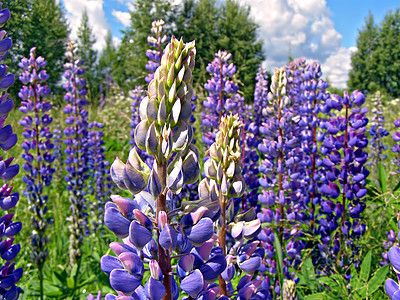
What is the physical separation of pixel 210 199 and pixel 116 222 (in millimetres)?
286

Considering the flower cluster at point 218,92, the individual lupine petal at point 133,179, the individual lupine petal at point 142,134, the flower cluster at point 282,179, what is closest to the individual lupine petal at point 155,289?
the individual lupine petal at point 133,179

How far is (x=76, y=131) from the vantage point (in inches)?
148

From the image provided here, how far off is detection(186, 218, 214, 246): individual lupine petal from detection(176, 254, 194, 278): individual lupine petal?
0.04 m

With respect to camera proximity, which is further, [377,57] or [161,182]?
[377,57]

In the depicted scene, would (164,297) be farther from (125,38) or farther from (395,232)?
(125,38)

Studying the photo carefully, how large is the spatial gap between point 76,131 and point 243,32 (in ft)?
101

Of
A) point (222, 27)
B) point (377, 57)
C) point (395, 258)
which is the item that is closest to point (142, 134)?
point (395, 258)

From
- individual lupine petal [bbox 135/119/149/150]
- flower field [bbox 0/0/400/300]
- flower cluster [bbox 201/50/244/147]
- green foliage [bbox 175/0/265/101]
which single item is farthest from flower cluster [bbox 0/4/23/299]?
green foliage [bbox 175/0/265/101]

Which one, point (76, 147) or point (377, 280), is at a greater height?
point (76, 147)

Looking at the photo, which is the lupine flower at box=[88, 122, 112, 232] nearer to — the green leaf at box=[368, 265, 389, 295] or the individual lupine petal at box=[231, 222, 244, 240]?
the green leaf at box=[368, 265, 389, 295]

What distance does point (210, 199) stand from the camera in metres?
0.98

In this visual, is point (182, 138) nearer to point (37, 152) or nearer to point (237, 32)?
Result: point (37, 152)

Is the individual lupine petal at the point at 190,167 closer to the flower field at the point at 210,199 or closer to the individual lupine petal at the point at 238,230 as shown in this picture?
the flower field at the point at 210,199

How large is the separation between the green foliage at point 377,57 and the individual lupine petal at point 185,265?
35458 millimetres
